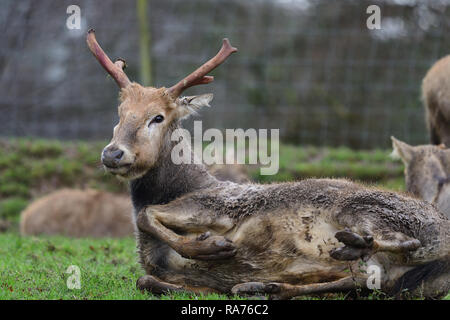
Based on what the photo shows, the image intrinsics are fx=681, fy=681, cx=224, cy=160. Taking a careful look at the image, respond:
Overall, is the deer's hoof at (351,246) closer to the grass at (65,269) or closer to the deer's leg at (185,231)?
the deer's leg at (185,231)

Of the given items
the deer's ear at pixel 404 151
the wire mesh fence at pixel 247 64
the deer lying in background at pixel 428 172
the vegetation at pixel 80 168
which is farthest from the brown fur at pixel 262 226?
the wire mesh fence at pixel 247 64

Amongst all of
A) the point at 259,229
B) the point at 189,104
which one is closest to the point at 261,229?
the point at 259,229

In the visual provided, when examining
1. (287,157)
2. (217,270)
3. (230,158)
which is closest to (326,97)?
(287,157)

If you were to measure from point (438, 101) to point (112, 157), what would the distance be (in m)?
5.97

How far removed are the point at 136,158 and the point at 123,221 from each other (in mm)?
4679

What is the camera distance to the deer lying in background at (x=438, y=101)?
9.54m

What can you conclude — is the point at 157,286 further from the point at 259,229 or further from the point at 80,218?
the point at 80,218

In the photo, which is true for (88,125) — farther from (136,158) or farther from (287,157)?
(136,158)

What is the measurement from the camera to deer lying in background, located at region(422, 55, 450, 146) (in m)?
9.54

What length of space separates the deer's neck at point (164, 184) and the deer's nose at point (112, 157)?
0.53 m

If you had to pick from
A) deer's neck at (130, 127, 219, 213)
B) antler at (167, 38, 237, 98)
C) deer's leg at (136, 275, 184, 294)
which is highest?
antler at (167, 38, 237, 98)

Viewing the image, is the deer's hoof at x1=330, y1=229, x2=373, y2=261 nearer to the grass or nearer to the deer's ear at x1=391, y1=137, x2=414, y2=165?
the grass

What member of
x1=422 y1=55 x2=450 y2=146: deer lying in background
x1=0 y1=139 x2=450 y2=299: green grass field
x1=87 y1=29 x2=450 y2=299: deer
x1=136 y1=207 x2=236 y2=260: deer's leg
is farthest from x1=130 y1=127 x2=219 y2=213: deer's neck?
x1=422 y1=55 x2=450 y2=146: deer lying in background

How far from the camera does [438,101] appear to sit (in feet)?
31.7
